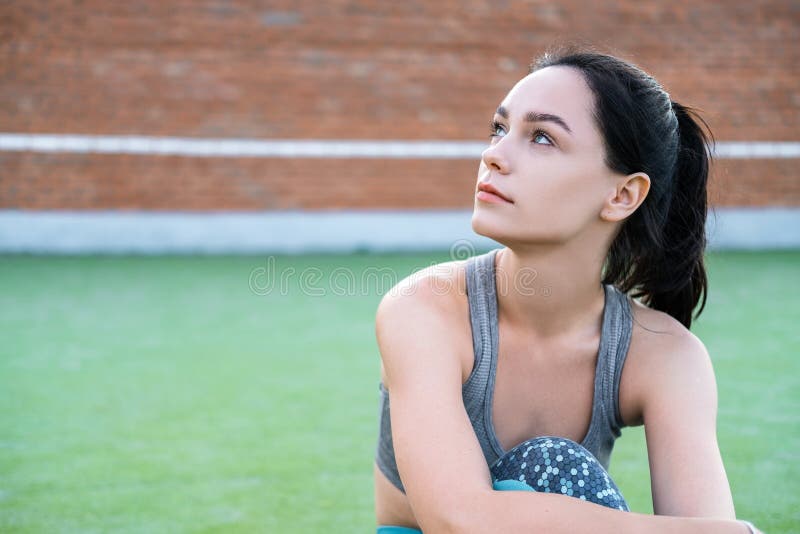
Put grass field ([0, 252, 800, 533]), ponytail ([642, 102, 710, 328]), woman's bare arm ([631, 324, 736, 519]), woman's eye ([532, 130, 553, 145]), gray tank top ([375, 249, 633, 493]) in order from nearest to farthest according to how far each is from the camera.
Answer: woman's bare arm ([631, 324, 736, 519]), woman's eye ([532, 130, 553, 145]), gray tank top ([375, 249, 633, 493]), ponytail ([642, 102, 710, 328]), grass field ([0, 252, 800, 533])

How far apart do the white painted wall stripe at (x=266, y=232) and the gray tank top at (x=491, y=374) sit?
8.40 meters

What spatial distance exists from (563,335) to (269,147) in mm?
9254

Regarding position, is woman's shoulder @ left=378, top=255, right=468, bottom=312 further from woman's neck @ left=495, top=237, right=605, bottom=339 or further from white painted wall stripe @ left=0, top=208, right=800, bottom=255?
white painted wall stripe @ left=0, top=208, right=800, bottom=255

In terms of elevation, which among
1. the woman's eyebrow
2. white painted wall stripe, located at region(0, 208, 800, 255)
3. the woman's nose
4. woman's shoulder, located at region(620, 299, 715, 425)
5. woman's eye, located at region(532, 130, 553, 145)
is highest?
the woman's eyebrow

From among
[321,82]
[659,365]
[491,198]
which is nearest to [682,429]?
[659,365]

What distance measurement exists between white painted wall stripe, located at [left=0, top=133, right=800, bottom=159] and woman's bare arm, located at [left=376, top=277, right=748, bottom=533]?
9238mm

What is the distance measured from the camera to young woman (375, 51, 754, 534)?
7.14 ft

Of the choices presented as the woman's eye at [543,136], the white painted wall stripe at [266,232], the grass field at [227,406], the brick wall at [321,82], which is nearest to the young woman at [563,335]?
the woman's eye at [543,136]

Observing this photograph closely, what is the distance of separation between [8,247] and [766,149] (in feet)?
31.6

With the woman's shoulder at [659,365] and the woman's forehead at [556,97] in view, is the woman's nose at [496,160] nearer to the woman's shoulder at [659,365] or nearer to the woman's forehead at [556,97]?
the woman's forehead at [556,97]

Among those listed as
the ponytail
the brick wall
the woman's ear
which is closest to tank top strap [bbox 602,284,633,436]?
the ponytail

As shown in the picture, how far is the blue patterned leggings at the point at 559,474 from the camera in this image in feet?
7.14

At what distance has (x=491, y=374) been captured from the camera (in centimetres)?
250

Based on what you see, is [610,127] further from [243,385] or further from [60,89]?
[60,89]
